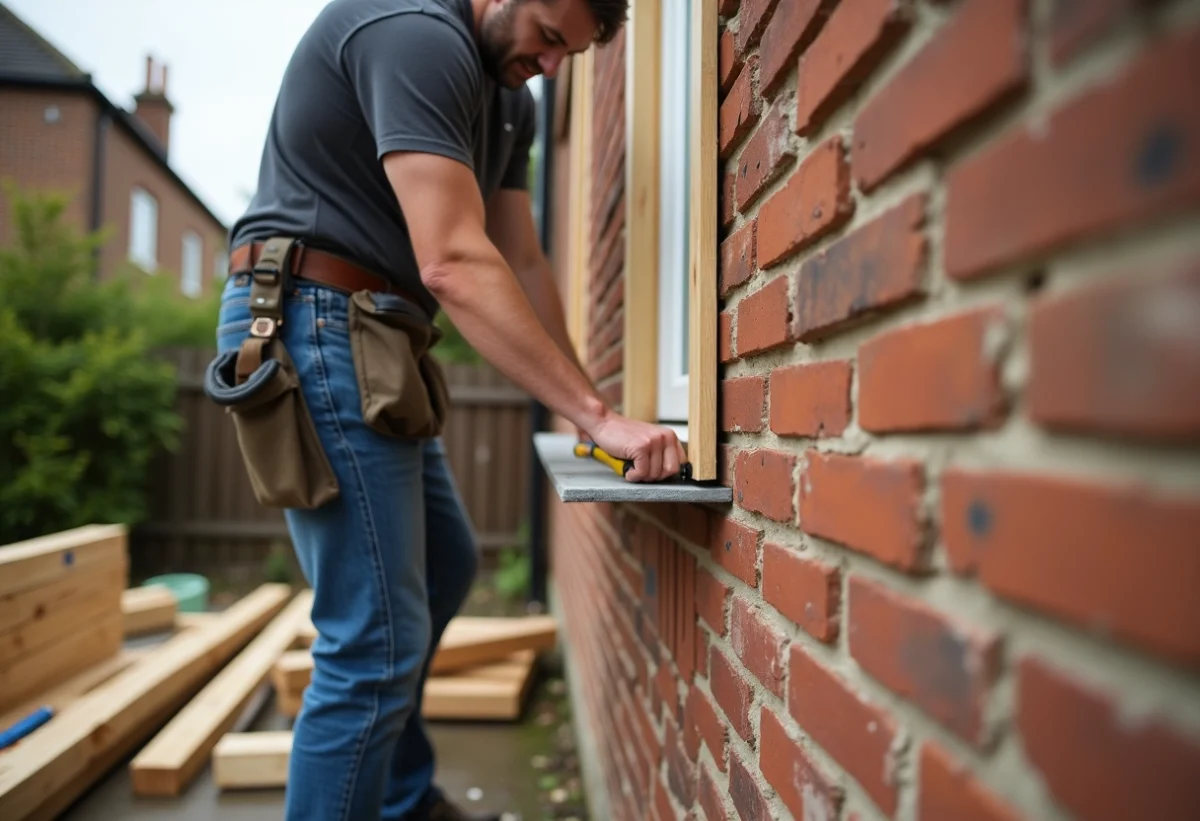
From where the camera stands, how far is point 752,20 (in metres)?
0.98

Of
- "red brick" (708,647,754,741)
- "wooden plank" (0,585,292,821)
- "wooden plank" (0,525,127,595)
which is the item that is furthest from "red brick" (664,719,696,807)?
"wooden plank" (0,525,127,595)

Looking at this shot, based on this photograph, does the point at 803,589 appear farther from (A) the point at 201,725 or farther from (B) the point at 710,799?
(A) the point at 201,725

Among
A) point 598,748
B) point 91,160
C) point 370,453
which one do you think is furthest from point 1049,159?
point 91,160

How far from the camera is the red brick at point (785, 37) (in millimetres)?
753

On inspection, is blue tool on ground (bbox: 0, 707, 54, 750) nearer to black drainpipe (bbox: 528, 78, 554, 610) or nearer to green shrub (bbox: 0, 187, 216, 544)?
black drainpipe (bbox: 528, 78, 554, 610)

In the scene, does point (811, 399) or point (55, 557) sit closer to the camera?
point (811, 399)

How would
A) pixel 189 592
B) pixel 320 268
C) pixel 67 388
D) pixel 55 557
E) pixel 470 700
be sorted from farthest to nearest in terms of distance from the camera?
1. pixel 67 388
2. pixel 189 592
3. pixel 470 700
4. pixel 55 557
5. pixel 320 268

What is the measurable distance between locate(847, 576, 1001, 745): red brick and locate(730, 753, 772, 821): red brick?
0.33 meters

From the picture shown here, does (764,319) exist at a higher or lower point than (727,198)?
lower

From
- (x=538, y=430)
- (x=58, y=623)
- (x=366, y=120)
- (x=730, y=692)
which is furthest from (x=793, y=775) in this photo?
(x=538, y=430)

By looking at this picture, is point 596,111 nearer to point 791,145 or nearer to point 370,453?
point 370,453

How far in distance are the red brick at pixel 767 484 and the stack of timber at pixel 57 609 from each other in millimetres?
2694

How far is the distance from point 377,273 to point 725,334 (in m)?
0.91

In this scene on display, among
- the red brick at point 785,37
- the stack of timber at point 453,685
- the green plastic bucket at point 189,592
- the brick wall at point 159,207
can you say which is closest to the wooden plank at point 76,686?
the stack of timber at point 453,685
